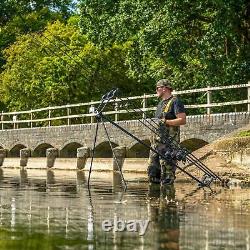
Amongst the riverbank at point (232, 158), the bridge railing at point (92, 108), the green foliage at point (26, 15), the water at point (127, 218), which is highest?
the green foliage at point (26, 15)

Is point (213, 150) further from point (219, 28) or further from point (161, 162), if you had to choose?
point (219, 28)

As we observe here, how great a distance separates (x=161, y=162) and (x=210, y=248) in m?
7.54

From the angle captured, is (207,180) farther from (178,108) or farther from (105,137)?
(105,137)

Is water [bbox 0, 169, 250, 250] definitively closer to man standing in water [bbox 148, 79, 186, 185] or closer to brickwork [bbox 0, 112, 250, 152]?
man standing in water [bbox 148, 79, 186, 185]

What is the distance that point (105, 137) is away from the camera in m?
26.4

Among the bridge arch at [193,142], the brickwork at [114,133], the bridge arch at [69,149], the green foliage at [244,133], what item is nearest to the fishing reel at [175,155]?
the green foliage at [244,133]

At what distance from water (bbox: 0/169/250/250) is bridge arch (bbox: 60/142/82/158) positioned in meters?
17.0

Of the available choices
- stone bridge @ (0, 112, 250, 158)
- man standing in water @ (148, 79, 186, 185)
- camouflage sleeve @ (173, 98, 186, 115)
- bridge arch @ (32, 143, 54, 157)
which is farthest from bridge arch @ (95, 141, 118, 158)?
camouflage sleeve @ (173, 98, 186, 115)

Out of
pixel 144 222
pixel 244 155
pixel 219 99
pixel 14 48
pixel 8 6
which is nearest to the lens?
pixel 144 222

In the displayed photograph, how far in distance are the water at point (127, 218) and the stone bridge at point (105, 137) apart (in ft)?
27.7

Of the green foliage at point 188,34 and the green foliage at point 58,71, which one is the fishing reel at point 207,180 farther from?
the green foliage at point 58,71

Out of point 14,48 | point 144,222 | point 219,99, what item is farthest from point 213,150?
point 14,48

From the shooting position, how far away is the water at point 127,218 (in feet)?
21.4

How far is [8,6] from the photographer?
62844 mm
